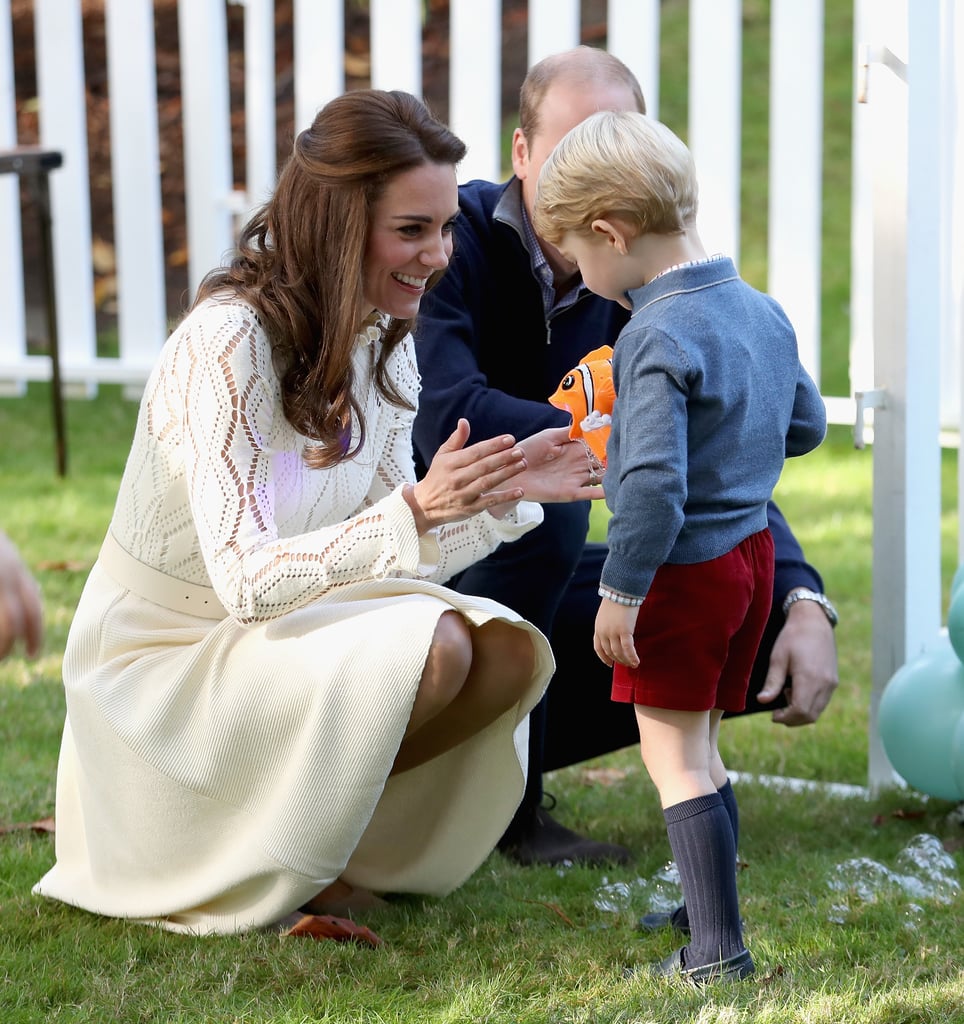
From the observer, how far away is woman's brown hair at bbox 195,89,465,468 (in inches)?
88.6

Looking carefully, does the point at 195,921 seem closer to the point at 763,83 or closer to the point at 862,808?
the point at 862,808

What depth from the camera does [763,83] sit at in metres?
8.81

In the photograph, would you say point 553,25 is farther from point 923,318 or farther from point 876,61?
point 923,318

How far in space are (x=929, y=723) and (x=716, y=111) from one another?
2986mm

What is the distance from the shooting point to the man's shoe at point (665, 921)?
2.29m

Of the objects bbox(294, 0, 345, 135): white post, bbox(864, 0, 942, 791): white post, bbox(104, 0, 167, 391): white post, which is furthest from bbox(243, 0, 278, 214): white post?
bbox(864, 0, 942, 791): white post

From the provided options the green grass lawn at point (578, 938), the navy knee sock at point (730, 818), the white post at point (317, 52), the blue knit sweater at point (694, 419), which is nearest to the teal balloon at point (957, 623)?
the green grass lawn at point (578, 938)

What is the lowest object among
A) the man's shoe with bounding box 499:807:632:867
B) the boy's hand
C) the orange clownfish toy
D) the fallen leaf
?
the man's shoe with bounding box 499:807:632:867

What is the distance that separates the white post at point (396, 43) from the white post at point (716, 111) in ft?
3.20

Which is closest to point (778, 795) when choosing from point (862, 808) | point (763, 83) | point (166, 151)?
point (862, 808)

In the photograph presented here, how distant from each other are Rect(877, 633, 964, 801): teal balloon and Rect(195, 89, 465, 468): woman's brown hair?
3.98 feet

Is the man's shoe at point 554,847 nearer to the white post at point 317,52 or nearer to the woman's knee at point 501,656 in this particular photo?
the woman's knee at point 501,656

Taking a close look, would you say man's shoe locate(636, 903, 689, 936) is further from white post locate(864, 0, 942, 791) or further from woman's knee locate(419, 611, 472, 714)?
white post locate(864, 0, 942, 791)

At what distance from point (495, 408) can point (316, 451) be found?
0.39m
